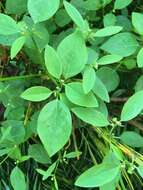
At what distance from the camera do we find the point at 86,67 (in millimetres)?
697

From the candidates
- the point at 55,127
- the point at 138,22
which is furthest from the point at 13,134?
the point at 138,22

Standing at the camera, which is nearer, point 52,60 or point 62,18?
point 52,60

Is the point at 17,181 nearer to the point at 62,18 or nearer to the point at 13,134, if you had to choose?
the point at 13,134

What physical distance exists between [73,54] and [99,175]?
182 millimetres

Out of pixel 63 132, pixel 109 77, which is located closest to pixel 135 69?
pixel 109 77

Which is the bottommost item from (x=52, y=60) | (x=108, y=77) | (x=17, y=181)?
(x=17, y=181)

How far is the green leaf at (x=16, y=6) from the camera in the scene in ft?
2.60

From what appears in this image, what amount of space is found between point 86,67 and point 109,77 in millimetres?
127

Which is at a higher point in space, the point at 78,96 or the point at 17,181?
the point at 78,96

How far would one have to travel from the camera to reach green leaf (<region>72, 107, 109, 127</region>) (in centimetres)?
67

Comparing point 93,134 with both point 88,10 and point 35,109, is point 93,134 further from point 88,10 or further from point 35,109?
point 88,10

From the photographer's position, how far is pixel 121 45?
760 millimetres

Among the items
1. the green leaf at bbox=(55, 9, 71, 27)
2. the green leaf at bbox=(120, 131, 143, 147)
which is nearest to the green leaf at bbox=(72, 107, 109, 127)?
the green leaf at bbox=(120, 131, 143, 147)

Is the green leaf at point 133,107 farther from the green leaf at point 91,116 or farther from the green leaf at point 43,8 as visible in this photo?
the green leaf at point 43,8
